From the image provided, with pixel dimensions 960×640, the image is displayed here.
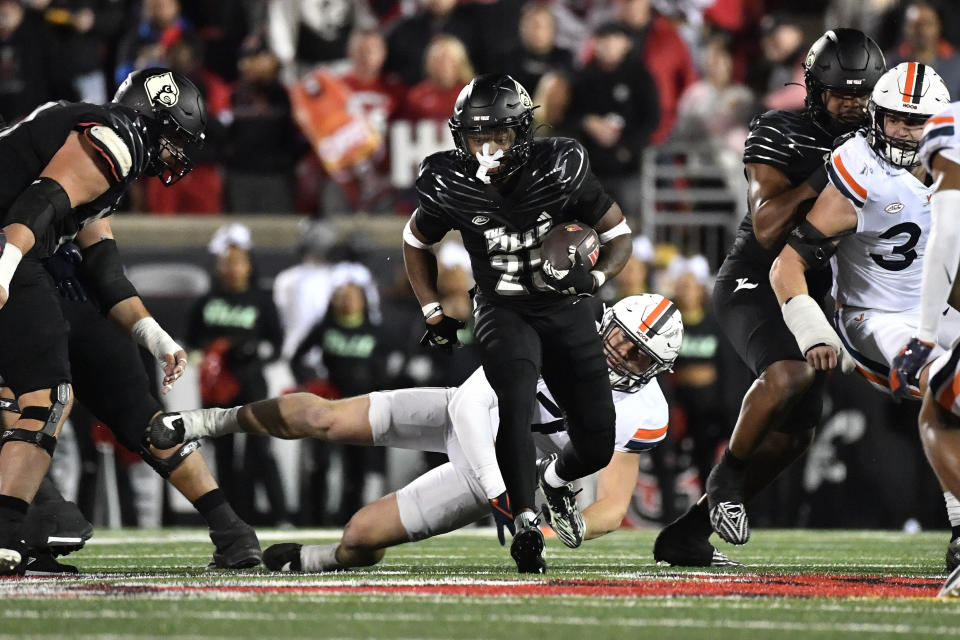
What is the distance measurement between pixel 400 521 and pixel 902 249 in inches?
76.6

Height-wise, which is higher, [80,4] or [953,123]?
[80,4]

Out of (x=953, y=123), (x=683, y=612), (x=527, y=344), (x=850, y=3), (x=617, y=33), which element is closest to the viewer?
(x=683, y=612)

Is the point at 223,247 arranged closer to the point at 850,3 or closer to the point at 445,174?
the point at 445,174

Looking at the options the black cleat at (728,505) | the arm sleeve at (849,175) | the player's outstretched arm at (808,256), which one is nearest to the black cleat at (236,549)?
the black cleat at (728,505)

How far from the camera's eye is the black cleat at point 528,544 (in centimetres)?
467

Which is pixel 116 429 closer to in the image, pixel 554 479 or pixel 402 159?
pixel 554 479

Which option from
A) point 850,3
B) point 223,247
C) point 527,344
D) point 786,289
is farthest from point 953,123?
point 850,3

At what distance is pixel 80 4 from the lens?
1035 cm

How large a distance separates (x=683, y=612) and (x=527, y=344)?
138 cm

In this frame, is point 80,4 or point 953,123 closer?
point 953,123

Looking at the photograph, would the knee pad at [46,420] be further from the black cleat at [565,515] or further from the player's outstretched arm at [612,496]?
the player's outstretched arm at [612,496]

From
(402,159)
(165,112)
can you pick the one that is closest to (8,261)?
(165,112)

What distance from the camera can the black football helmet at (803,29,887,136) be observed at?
539cm

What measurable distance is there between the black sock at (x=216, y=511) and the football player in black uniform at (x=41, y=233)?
581 mm
